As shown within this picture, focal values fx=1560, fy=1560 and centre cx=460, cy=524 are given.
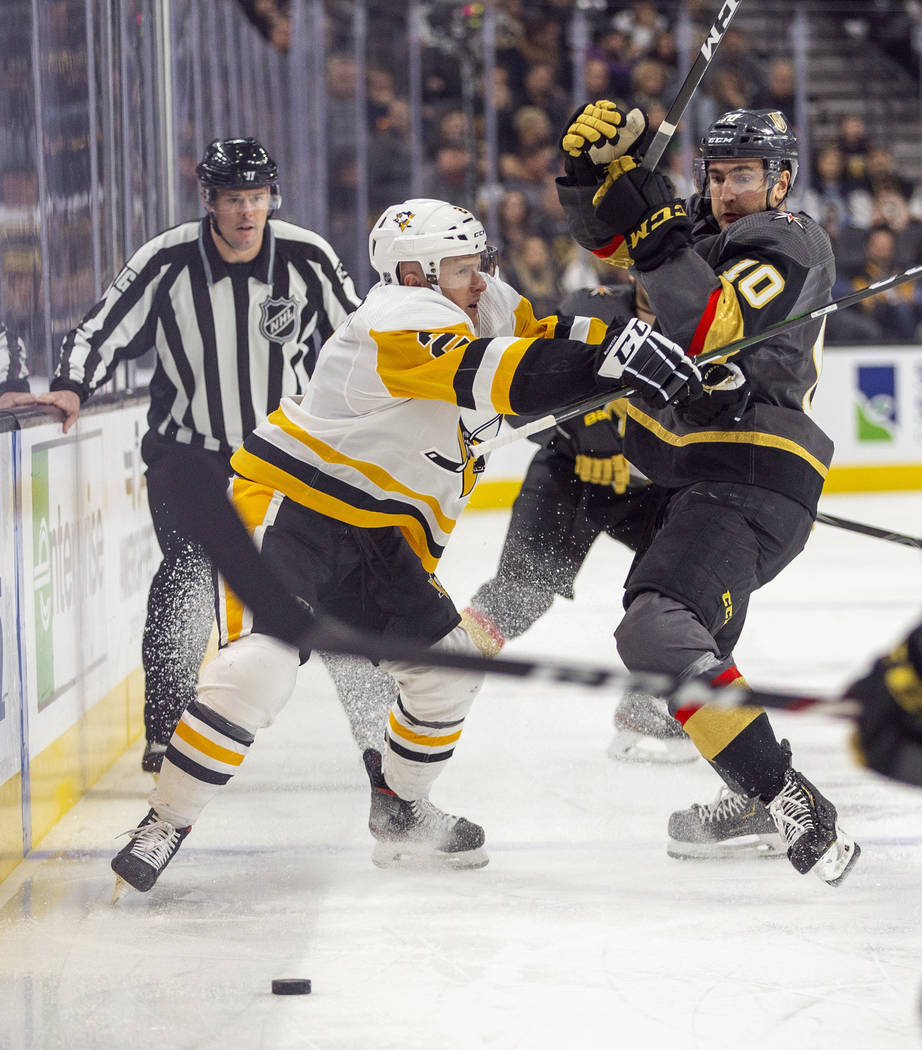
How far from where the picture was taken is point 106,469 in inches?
126

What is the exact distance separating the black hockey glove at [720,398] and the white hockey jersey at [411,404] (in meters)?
0.19

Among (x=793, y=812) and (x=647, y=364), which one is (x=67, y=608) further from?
(x=793, y=812)

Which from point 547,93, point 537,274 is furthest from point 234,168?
point 547,93

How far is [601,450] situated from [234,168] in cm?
91

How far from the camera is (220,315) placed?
3150 mm

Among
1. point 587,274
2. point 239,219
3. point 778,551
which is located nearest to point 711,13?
point 587,274

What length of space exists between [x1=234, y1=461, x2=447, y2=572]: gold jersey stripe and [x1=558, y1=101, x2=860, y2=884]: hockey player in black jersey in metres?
0.34

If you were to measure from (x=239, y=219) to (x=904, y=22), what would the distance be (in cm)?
732

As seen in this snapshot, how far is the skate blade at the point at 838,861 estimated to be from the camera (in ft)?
7.14

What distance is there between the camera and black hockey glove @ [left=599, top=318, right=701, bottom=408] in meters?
2.08

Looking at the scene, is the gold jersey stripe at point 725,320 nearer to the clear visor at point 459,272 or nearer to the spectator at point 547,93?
the clear visor at point 459,272

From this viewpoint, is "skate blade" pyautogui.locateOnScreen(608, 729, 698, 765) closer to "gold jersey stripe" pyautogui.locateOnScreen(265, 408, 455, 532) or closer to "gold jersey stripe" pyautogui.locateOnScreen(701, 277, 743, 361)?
"gold jersey stripe" pyautogui.locateOnScreen(265, 408, 455, 532)

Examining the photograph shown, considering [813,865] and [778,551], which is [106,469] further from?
[813,865]

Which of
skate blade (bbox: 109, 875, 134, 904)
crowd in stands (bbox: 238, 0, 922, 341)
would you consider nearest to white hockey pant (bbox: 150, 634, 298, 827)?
skate blade (bbox: 109, 875, 134, 904)
